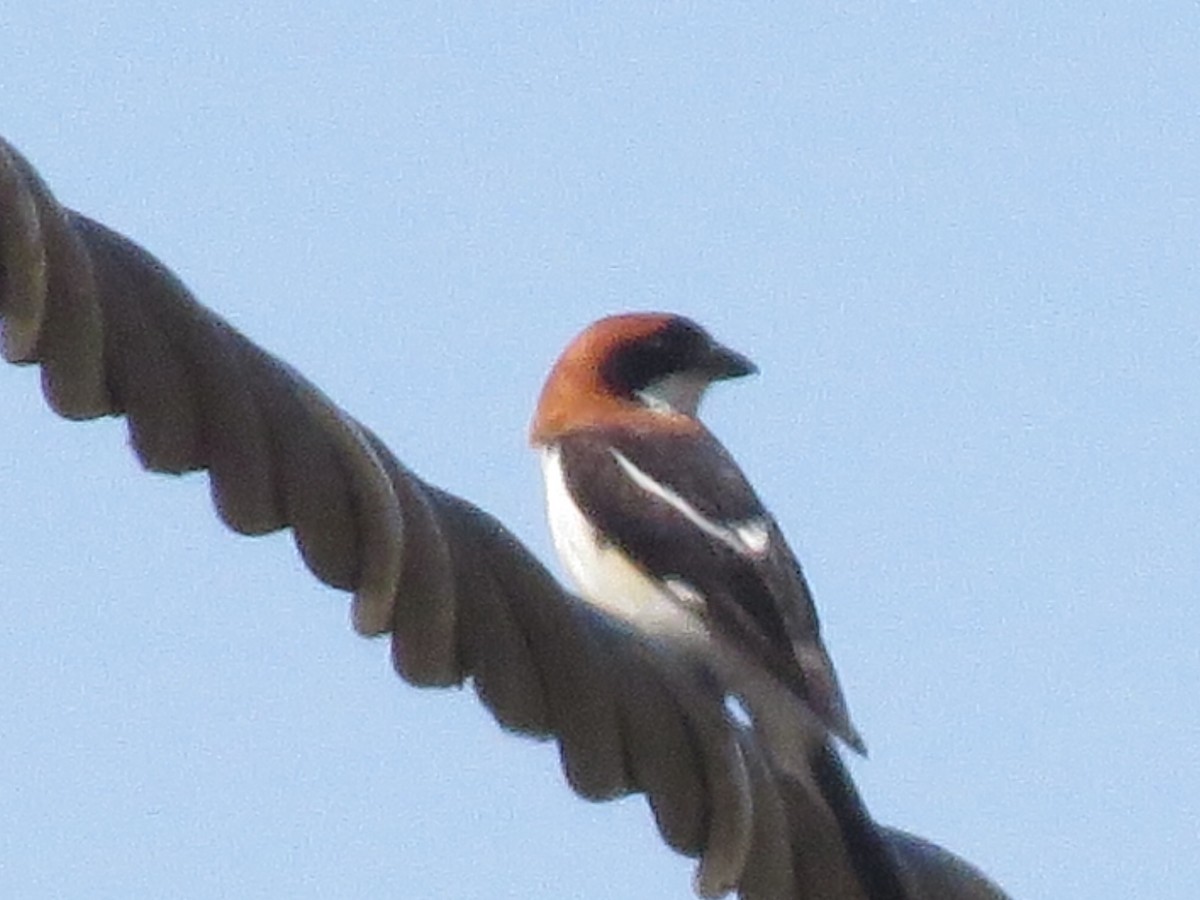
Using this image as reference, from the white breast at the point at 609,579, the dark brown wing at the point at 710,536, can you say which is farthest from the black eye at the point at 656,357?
the white breast at the point at 609,579

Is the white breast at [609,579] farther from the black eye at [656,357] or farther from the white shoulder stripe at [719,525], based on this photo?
the black eye at [656,357]

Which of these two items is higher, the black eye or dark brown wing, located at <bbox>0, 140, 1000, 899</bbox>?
the black eye

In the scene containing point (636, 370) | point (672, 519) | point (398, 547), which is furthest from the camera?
point (636, 370)

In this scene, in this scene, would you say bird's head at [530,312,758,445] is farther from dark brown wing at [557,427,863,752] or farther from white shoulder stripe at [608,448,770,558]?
white shoulder stripe at [608,448,770,558]

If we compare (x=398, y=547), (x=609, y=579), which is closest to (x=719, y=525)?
(x=609, y=579)

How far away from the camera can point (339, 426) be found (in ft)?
15.7

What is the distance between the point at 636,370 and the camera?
8703 millimetres

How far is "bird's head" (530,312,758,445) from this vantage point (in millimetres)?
8555

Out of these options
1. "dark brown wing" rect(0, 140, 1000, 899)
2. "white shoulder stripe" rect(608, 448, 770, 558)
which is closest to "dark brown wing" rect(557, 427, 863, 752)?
"white shoulder stripe" rect(608, 448, 770, 558)

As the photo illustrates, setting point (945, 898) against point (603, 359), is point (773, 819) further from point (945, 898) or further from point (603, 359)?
point (603, 359)

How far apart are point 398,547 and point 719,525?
290cm

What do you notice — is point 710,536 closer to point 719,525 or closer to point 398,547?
point 719,525

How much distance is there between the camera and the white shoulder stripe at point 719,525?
7559 millimetres

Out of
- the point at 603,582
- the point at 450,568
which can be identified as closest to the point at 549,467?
the point at 603,582
